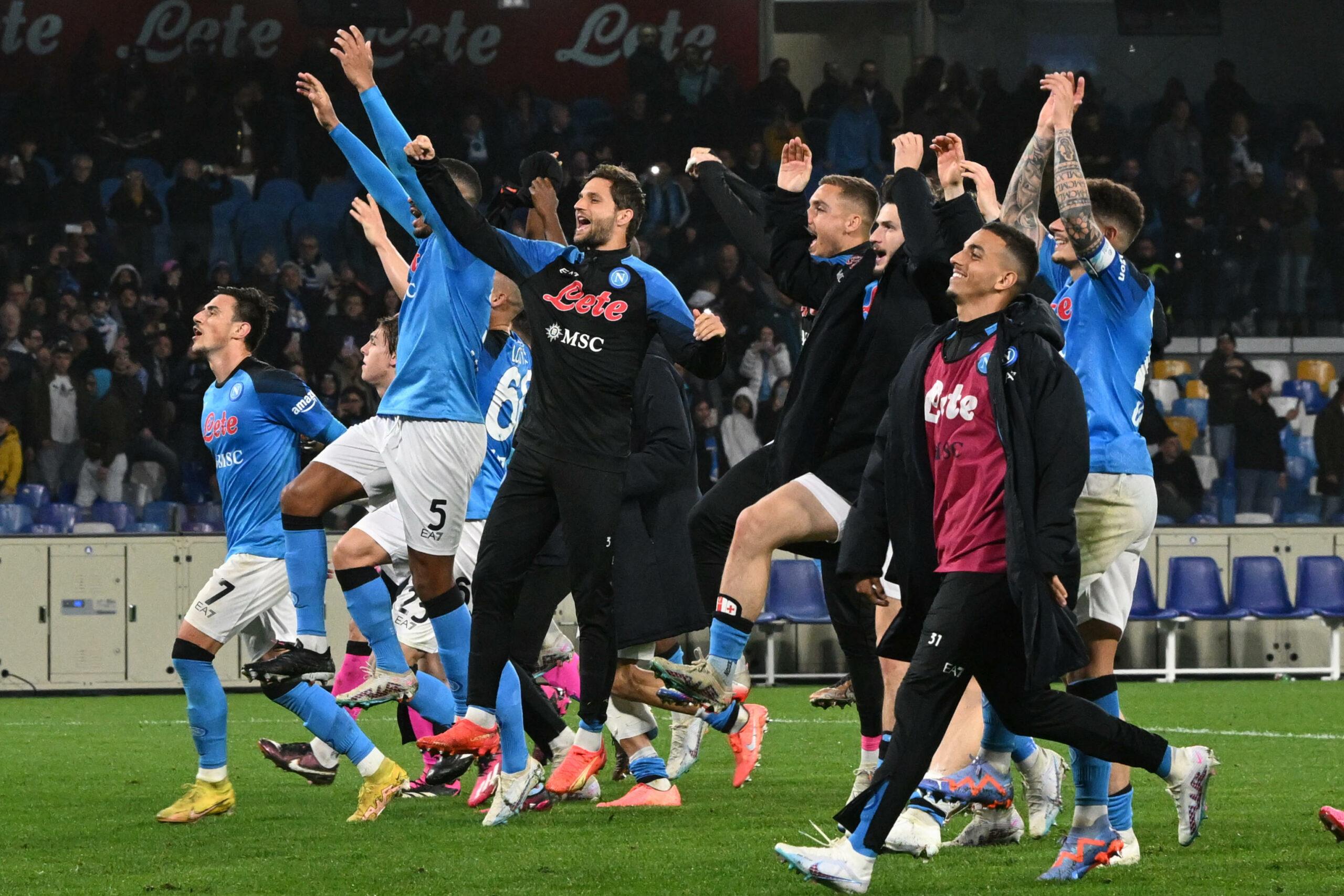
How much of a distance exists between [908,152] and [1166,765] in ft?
6.94

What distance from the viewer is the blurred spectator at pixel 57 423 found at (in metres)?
16.3

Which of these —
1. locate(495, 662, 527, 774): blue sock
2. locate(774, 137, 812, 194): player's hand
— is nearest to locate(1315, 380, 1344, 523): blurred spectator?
locate(774, 137, 812, 194): player's hand

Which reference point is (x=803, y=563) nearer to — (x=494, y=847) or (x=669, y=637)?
(x=669, y=637)

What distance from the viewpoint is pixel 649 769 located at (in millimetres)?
7207

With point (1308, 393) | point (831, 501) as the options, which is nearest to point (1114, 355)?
Answer: point (831, 501)

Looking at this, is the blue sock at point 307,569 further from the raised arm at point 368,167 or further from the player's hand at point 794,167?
the player's hand at point 794,167

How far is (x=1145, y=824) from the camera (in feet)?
20.9

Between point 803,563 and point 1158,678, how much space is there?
340cm

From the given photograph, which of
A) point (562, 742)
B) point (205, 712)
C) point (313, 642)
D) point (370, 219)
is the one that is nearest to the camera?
point (313, 642)

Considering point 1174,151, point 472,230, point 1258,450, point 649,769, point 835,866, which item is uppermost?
point 1174,151

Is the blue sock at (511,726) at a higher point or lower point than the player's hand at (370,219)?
lower

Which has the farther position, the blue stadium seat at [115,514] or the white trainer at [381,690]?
the blue stadium seat at [115,514]

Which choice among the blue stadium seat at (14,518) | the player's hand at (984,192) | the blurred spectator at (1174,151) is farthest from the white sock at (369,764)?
the blurred spectator at (1174,151)

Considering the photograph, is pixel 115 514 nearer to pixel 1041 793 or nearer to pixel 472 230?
pixel 472 230
